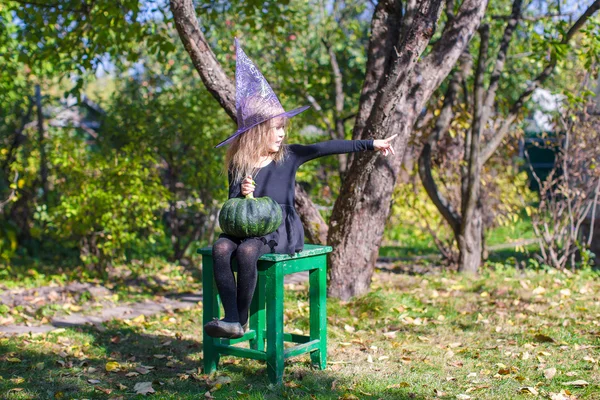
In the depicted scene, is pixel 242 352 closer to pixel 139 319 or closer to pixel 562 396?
pixel 562 396

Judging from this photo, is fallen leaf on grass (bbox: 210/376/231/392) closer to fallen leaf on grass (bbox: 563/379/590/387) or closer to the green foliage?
fallen leaf on grass (bbox: 563/379/590/387)

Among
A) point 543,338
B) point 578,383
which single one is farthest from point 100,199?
point 578,383

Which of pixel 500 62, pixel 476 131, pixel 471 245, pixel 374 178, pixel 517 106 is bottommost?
pixel 471 245

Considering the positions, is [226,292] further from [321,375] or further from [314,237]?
[314,237]

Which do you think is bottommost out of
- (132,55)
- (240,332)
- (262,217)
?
(240,332)

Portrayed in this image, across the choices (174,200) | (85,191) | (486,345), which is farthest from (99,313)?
Result: (486,345)

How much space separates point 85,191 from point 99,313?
70.6 inches

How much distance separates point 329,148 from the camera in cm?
412

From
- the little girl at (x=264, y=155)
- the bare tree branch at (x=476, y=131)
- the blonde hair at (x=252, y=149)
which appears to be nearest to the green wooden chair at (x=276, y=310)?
the little girl at (x=264, y=155)

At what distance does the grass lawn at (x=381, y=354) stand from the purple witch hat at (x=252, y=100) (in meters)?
1.48

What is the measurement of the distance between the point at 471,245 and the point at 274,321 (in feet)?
14.3

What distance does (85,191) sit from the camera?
770 cm

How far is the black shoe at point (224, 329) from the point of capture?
12.2ft

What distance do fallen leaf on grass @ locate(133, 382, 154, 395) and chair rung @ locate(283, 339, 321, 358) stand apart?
773 mm
